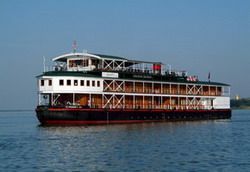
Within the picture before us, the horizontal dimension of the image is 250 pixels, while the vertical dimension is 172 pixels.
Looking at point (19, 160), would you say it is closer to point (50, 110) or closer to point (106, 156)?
point (106, 156)

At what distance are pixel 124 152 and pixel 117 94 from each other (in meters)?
33.0

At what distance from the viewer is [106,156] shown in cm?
3628

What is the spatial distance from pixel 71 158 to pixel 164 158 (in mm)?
6329

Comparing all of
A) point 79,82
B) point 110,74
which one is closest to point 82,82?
point 79,82

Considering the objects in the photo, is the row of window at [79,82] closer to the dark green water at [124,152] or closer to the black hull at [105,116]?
the black hull at [105,116]

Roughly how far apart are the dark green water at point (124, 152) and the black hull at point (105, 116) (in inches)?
287

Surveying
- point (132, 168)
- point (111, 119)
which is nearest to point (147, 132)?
point (111, 119)

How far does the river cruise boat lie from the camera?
6450cm

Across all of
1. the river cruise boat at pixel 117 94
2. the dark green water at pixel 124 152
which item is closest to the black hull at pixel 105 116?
the river cruise boat at pixel 117 94

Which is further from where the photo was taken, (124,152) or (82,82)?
(82,82)

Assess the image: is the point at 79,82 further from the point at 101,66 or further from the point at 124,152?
the point at 124,152

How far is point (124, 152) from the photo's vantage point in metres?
38.2

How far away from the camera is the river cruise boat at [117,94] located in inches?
2539

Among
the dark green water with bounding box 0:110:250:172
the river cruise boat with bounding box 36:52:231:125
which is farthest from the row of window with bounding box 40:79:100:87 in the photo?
the dark green water with bounding box 0:110:250:172
